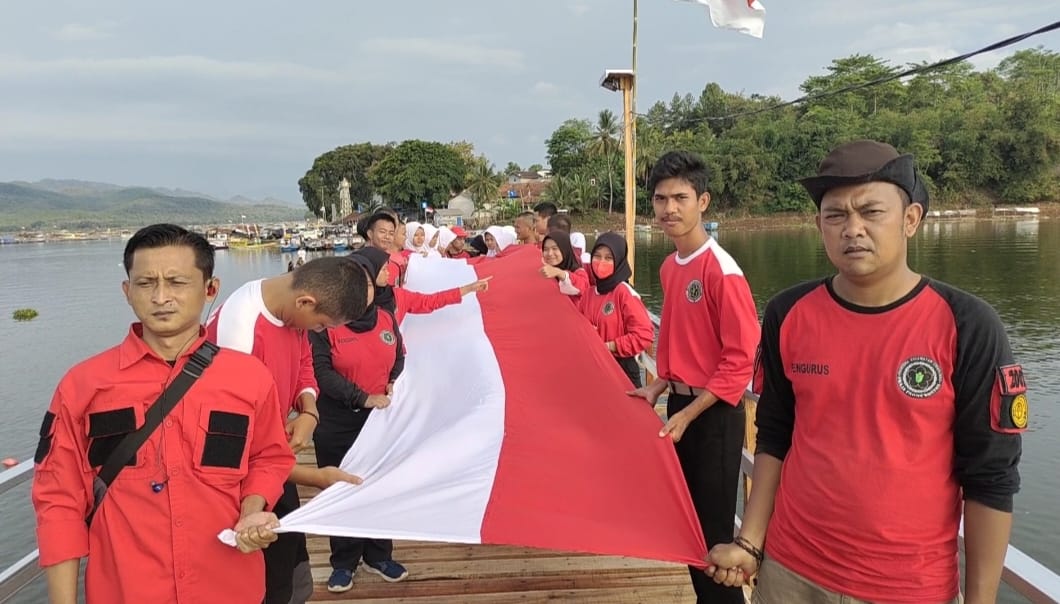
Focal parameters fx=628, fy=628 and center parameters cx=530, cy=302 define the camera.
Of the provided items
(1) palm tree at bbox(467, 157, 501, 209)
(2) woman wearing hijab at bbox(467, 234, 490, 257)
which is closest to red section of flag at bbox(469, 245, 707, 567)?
(2) woman wearing hijab at bbox(467, 234, 490, 257)

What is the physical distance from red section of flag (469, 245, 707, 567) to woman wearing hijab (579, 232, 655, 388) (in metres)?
0.50

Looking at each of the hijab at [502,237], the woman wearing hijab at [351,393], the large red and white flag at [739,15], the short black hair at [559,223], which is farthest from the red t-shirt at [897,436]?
the hijab at [502,237]

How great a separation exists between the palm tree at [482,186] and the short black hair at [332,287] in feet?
217

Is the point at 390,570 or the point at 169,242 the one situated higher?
the point at 169,242

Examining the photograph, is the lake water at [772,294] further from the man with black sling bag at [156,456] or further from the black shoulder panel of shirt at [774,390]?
the black shoulder panel of shirt at [774,390]

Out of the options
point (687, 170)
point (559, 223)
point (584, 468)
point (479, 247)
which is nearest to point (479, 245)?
point (479, 247)

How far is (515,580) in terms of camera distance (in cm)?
308

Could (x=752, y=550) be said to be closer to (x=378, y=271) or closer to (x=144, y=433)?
(x=144, y=433)

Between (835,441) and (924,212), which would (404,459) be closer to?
(835,441)

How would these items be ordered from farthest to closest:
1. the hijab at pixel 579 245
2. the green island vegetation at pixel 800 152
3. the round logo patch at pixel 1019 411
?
the green island vegetation at pixel 800 152 < the hijab at pixel 579 245 < the round logo patch at pixel 1019 411

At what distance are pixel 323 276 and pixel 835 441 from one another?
1.69 m

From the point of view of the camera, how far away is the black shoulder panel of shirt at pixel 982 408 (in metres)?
1.29

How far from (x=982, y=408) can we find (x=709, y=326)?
116cm

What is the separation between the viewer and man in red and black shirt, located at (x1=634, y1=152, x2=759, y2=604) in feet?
7.59
